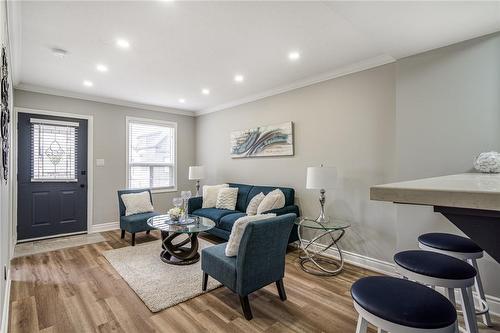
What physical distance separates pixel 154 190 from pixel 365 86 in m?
4.56

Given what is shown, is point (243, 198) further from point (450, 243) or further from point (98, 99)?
point (98, 99)

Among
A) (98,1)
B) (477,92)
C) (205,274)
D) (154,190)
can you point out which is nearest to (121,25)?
(98,1)

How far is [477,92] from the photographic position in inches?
86.0

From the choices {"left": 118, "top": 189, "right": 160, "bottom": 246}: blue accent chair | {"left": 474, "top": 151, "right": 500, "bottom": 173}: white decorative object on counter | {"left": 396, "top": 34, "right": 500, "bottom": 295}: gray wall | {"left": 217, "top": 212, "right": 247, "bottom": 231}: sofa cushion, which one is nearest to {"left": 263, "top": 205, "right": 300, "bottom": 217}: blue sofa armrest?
{"left": 217, "top": 212, "right": 247, "bottom": 231}: sofa cushion

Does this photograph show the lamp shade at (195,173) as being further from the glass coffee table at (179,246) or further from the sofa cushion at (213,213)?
the glass coffee table at (179,246)

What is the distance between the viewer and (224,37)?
2574 millimetres

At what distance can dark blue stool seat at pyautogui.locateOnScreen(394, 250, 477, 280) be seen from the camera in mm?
1271

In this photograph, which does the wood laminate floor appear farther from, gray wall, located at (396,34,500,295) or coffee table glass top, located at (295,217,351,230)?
gray wall, located at (396,34,500,295)

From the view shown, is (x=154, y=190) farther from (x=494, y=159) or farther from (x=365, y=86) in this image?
(x=494, y=159)

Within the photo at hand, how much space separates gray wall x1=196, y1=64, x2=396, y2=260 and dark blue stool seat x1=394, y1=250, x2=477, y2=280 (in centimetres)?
160

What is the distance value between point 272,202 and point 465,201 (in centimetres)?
313

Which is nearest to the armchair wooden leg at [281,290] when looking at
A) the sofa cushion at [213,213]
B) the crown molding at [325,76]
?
the sofa cushion at [213,213]

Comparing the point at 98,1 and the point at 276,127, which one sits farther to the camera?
the point at 276,127

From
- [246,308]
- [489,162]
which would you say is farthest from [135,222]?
[489,162]
